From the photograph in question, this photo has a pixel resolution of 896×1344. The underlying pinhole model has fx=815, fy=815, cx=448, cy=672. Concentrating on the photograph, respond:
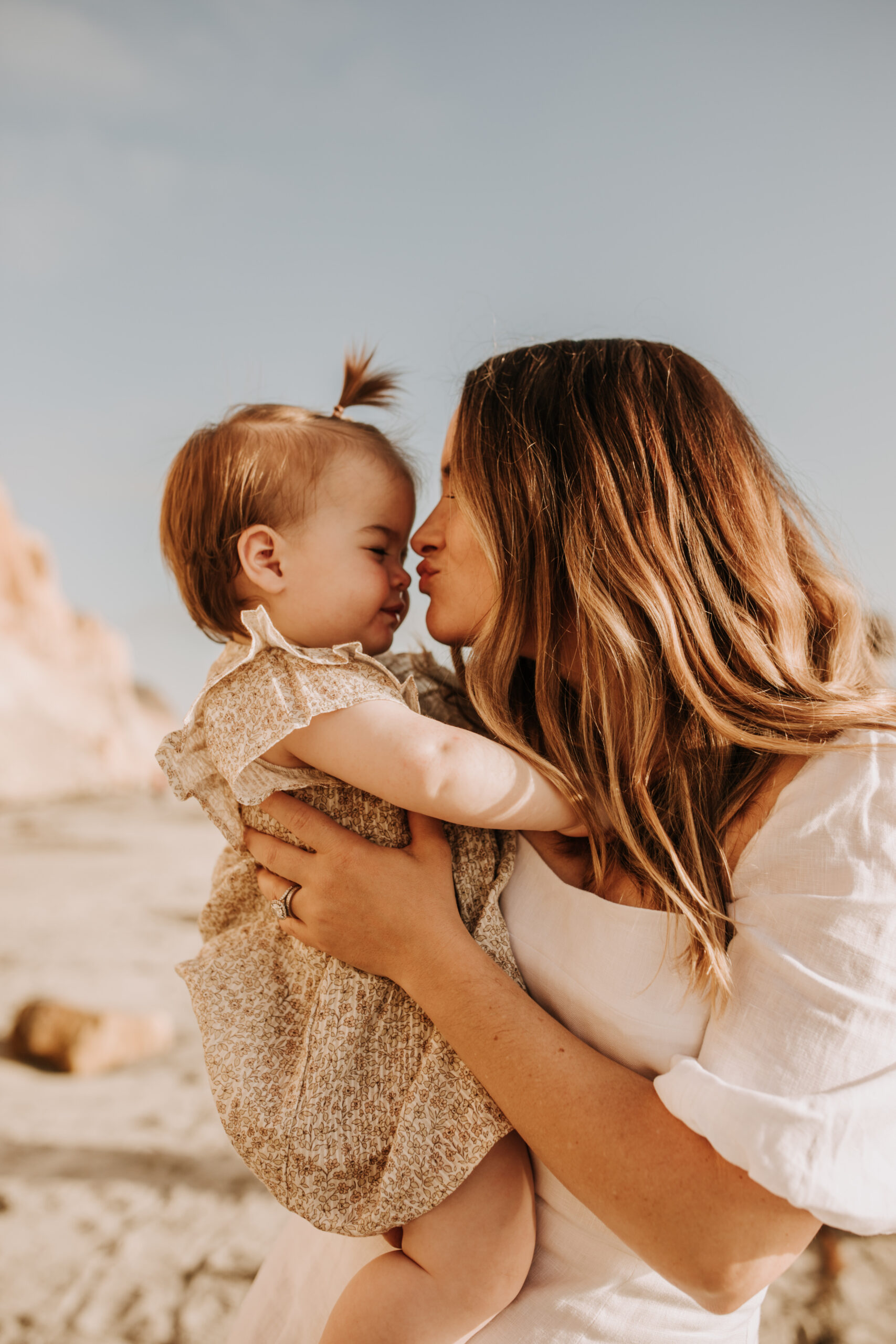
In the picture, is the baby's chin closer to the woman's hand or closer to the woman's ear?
the woman's ear

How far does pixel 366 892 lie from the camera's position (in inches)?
59.7

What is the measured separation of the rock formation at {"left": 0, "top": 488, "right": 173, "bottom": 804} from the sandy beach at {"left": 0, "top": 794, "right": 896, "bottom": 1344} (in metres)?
17.1

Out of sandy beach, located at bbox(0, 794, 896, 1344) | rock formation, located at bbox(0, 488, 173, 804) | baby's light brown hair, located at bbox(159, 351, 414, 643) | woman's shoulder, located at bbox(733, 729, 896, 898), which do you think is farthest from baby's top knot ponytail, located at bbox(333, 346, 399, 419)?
rock formation, located at bbox(0, 488, 173, 804)

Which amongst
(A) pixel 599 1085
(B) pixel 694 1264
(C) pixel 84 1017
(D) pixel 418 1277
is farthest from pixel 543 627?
(C) pixel 84 1017

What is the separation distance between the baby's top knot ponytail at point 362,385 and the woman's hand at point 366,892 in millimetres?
1151

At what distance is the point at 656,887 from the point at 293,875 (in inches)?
28.0

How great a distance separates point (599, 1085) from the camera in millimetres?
1231

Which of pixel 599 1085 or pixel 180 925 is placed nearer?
pixel 599 1085

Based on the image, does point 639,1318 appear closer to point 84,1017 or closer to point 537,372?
point 537,372

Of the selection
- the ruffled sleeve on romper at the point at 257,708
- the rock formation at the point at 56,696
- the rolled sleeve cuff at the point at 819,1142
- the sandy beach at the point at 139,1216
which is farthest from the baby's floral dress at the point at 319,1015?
the rock formation at the point at 56,696

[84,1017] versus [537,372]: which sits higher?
[537,372]

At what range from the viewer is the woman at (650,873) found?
1.10 metres

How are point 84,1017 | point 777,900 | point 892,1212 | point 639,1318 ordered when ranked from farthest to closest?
point 84,1017, point 639,1318, point 777,900, point 892,1212

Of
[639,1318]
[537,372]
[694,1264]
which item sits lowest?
[639,1318]
